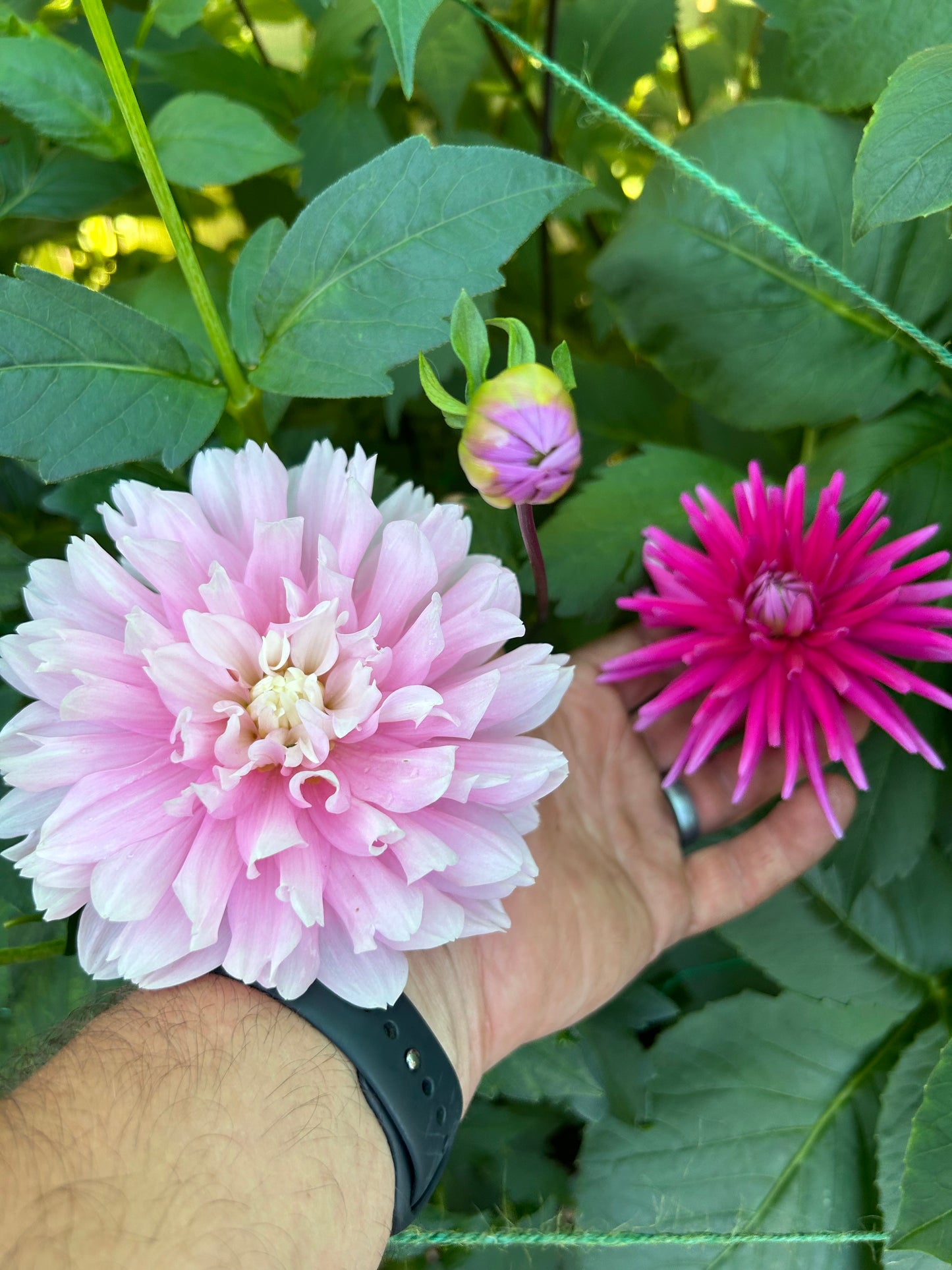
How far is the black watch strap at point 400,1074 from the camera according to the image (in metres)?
0.61

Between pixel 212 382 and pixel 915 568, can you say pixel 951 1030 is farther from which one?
pixel 212 382

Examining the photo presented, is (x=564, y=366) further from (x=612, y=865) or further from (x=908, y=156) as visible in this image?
(x=612, y=865)

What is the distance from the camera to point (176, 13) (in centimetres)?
63

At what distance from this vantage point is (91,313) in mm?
576

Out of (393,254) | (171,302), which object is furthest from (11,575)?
(393,254)

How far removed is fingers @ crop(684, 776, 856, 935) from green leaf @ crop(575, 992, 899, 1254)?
0.33 feet

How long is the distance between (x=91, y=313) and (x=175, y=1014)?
1.40ft

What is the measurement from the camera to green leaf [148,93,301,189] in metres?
0.64

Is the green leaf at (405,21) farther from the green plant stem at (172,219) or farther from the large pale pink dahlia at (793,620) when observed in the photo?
the large pale pink dahlia at (793,620)

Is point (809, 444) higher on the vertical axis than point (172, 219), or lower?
lower

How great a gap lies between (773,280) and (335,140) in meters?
0.37

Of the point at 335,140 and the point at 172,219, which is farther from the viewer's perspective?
the point at 335,140

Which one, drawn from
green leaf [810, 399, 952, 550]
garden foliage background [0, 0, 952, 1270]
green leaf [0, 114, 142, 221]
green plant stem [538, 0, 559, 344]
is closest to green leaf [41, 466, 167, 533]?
garden foliage background [0, 0, 952, 1270]

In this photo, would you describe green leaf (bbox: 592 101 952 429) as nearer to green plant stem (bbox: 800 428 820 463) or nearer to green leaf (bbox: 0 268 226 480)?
green plant stem (bbox: 800 428 820 463)
